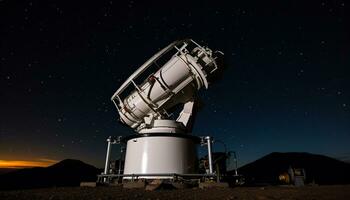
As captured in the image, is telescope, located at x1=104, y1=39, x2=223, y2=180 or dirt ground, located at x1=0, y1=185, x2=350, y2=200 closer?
dirt ground, located at x1=0, y1=185, x2=350, y2=200

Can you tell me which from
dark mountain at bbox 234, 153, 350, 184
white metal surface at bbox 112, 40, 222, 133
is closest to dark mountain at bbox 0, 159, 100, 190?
dark mountain at bbox 234, 153, 350, 184

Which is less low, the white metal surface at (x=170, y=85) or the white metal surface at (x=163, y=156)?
the white metal surface at (x=170, y=85)

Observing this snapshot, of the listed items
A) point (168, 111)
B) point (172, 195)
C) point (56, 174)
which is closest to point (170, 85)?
point (168, 111)

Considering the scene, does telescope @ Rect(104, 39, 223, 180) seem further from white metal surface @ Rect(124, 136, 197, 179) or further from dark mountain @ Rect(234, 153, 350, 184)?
dark mountain @ Rect(234, 153, 350, 184)

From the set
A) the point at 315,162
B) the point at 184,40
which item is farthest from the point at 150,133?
the point at 315,162

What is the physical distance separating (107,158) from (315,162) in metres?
110

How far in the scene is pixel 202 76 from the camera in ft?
38.0

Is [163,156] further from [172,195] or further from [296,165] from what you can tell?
[296,165]

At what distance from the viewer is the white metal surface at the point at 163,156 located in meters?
11.9

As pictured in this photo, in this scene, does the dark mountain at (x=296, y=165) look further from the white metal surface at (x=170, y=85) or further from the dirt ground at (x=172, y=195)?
the dirt ground at (x=172, y=195)

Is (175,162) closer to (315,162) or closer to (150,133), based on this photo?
(150,133)

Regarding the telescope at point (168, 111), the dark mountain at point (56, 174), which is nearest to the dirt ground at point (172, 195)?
the telescope at point (168, 111)

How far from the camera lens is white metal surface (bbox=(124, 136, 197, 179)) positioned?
11.9 metres

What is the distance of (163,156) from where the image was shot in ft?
39.3
